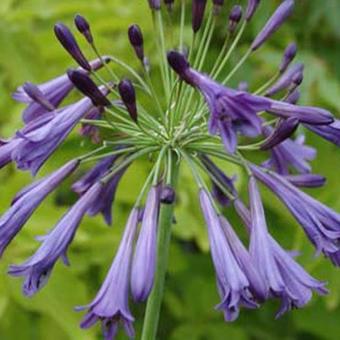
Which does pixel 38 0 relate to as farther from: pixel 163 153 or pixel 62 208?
pixel 163 153

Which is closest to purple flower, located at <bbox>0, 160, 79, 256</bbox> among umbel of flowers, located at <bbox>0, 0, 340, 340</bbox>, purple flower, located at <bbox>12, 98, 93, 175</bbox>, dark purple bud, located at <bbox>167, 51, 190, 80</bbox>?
umbel of flowers, located at <bbox>0, 0, 340, 340</bbox>

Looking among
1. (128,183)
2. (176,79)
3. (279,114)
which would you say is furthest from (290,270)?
(128,183)

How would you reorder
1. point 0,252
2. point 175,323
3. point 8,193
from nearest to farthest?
1. point 0,252
2. point 8,193
3. point 175,323

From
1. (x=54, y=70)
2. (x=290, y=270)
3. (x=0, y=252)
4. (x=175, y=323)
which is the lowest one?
(x=175, y=323)

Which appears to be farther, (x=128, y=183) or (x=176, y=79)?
(x=128, y=183)

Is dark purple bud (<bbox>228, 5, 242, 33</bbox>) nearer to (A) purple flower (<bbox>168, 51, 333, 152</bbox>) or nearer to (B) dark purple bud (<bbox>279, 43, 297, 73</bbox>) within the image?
(B) dark purple bud (<bbox>279, 43, 297, 73</bbox>)

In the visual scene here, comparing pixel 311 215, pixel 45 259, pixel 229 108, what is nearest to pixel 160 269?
pixel 45 259
